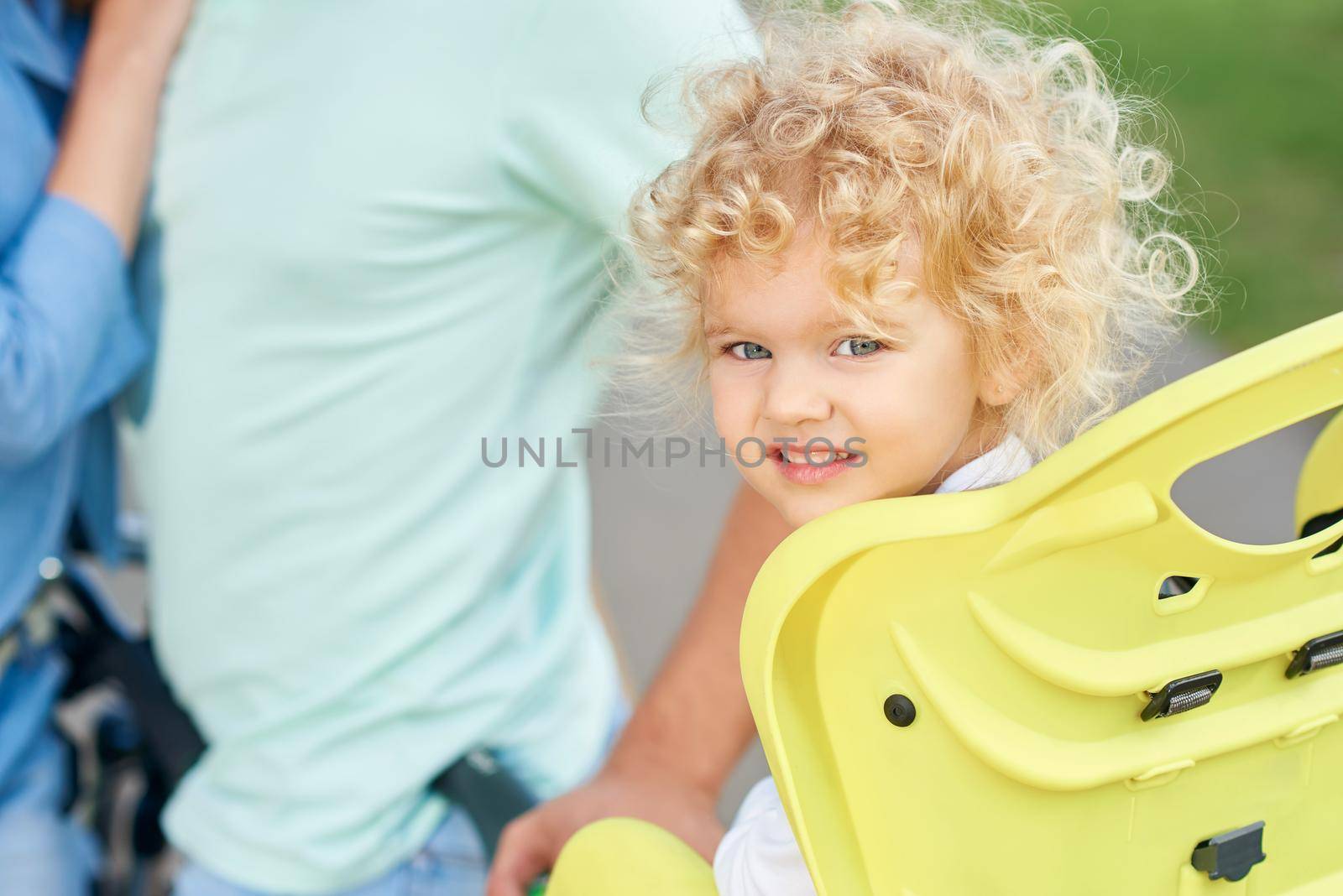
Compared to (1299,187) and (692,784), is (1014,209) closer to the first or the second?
(692,784)

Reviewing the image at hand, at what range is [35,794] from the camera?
60.6 inches

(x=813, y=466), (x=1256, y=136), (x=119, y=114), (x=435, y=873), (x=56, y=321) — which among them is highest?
(x=813, y=466)

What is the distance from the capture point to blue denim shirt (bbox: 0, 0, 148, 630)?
1236mm

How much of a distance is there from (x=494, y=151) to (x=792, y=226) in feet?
1.26

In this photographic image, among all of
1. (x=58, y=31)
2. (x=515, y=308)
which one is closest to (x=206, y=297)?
(x=515, y=308)

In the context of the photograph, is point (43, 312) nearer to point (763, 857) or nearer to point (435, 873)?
point (435, 873)

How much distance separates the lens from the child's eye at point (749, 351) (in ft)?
3.00

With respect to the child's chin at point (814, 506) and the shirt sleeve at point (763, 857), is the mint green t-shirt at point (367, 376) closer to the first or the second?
the child's chin at point (814, 506)

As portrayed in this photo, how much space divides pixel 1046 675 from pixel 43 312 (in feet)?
3.49

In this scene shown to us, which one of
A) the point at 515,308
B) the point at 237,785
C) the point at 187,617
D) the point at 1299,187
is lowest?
the point at 1299,187

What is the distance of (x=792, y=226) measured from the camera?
0.88 m

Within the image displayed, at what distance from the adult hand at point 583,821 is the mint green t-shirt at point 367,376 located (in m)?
0.21

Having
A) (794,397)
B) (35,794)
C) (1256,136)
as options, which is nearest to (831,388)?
(794,397)

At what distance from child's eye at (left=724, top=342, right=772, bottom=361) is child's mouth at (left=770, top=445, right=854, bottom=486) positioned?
81mm
